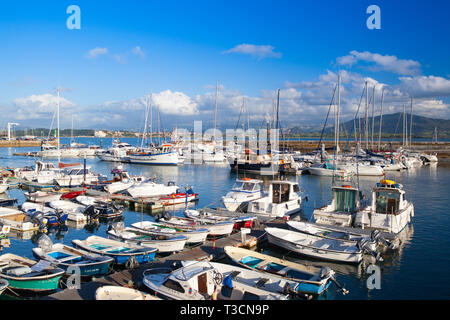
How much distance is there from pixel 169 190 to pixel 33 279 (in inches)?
819

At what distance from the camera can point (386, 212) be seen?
21.7 m

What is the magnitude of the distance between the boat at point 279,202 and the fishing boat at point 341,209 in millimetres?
3000

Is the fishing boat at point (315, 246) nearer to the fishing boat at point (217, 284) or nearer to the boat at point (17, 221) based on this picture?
the fishing boat at point (217, 284)

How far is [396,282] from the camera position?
15062 mm

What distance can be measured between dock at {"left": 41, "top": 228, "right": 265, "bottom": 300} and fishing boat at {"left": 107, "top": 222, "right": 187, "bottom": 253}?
482 millimetres

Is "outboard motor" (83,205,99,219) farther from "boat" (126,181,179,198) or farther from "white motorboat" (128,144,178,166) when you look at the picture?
"white motorboat" (128,144,178,166)

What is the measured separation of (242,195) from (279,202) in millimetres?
2802

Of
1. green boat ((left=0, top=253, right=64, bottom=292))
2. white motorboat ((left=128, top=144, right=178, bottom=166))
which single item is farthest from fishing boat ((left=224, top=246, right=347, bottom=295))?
white motorboat ((left=128, top=144, right=178, bottom=166))

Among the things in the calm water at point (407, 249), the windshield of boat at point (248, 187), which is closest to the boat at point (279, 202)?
the windshield of boat at point (248, 187)

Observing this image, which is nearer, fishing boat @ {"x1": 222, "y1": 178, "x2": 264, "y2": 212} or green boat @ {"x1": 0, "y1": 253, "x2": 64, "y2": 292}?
green boat @ {"x1": 0, "y1": 253, "x2": 64, "y2": 292}

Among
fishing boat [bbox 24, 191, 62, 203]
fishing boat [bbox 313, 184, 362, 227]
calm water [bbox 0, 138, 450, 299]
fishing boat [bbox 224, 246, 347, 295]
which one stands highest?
fishing boat [bbox 313, 184, 362, 227]

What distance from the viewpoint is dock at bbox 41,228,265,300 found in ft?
39.1

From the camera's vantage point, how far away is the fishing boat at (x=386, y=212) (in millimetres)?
20573
